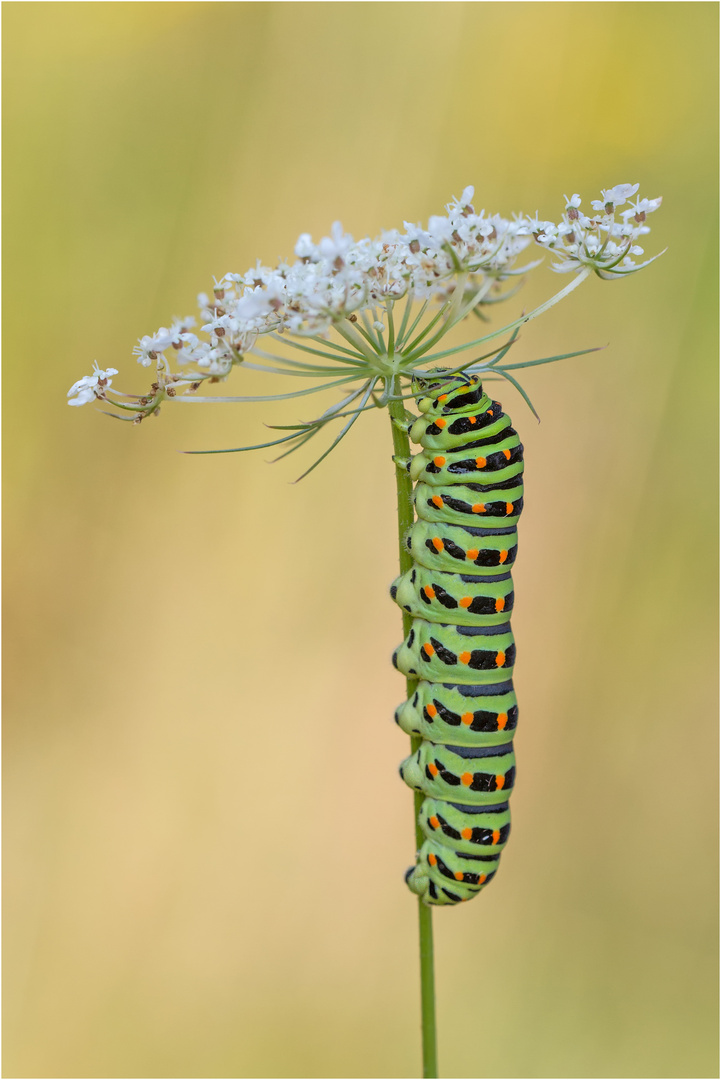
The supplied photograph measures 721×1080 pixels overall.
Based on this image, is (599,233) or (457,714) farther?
(457,714)

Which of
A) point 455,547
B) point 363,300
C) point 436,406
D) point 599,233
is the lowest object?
point 455,547

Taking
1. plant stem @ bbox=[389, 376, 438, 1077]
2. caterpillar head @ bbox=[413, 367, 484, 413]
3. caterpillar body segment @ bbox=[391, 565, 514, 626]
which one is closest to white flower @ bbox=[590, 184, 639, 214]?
caterpillar head @ bbox=[413, 367, 484, 413]

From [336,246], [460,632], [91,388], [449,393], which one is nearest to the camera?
[336,246]

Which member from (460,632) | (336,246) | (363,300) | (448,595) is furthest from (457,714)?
(336,246)

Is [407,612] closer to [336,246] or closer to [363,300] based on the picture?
[363,300]

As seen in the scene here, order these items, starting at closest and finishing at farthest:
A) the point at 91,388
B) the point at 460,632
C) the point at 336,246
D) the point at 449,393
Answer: the point at 336,246 < the point at 91,388 < the point at 449,393 < the point at 460,632

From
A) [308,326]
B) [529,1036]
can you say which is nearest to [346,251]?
[308,326]

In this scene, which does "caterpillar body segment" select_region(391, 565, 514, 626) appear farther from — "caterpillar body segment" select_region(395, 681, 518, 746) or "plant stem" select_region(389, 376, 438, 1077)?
"caterpillar body segment" select_region(395, 681, 518, 746)

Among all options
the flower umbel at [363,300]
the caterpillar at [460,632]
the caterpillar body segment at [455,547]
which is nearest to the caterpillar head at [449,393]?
the caterpillar at [460,632]

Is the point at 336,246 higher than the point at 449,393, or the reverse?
the point at 336,246
